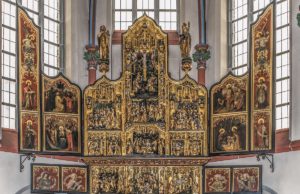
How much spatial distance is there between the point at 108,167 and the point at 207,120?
4330 mm

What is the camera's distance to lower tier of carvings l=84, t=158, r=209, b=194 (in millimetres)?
38156

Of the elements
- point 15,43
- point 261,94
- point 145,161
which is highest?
point 15,43

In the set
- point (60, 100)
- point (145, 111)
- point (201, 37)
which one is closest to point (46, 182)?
point (60, 100)

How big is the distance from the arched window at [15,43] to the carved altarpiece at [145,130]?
305 centimetres

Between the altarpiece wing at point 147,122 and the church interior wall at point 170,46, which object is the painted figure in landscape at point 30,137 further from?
the church interior wall at point 170,46

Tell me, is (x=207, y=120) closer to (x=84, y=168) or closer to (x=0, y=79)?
(x=84, y=168)

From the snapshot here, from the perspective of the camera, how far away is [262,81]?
122ft

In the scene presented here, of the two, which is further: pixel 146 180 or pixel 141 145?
pixel 141 145

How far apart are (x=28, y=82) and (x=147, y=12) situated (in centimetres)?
845

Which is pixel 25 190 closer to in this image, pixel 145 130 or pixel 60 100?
pixel 60 100

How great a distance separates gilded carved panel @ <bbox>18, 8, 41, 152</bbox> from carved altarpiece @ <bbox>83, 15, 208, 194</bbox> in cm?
218

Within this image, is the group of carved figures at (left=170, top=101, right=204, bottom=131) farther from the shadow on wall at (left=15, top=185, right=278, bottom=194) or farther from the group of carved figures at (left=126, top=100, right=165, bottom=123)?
the shadow on wall at (left=15, top=185, right=278, bottom=194)

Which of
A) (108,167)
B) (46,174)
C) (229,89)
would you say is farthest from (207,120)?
(46,174)

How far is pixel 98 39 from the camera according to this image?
39.2 metres
